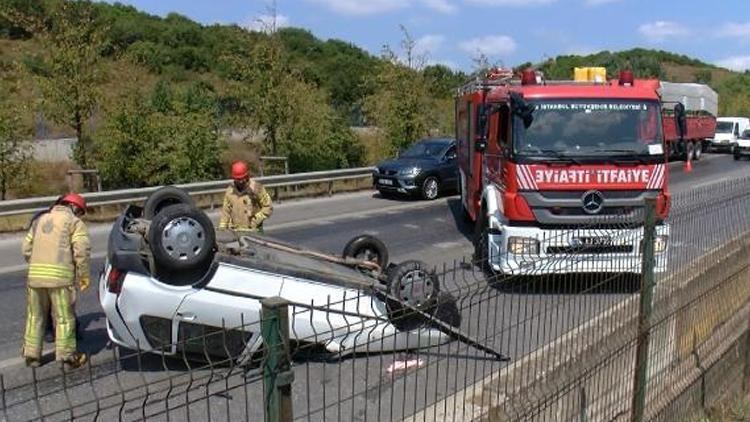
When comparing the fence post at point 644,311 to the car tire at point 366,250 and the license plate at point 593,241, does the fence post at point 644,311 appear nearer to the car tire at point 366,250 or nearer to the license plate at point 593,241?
the license plate at point 593,241

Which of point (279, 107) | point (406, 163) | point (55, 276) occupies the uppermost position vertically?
point (279, 107)

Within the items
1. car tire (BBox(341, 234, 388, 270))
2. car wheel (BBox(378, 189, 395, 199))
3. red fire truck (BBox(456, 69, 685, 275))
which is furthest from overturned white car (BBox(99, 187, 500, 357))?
car wheel (BBox(378, 189, 395, 199))

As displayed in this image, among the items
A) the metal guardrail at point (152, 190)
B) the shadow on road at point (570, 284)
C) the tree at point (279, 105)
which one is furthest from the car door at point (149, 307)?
the tree at point (279, 105)

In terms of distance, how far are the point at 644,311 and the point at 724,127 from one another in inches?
1672

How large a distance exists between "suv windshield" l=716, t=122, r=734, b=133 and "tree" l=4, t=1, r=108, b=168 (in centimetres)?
3521

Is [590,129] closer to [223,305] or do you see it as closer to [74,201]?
[223,305]

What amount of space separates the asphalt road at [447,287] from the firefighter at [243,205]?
5.68ft

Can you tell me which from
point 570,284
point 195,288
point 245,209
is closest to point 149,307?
point 195,288

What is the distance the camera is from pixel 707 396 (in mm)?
6066

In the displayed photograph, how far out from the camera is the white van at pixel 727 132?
4203 cm

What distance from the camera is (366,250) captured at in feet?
27.7

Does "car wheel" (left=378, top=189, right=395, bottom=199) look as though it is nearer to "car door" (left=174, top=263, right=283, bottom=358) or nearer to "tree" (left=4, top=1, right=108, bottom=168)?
"tree" (left=4, top=1, right=108, bottom=168)

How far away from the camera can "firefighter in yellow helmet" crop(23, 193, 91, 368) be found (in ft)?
19.9

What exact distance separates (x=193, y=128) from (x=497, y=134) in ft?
43.7
